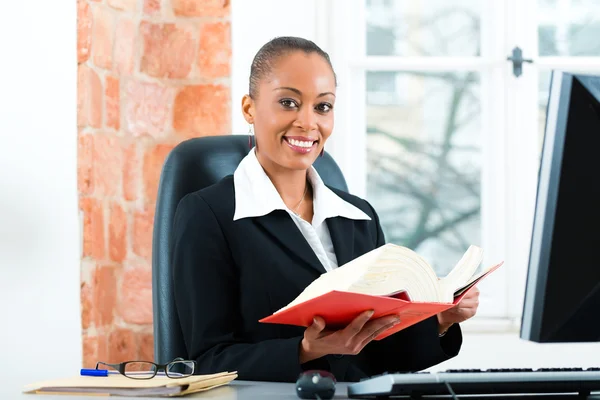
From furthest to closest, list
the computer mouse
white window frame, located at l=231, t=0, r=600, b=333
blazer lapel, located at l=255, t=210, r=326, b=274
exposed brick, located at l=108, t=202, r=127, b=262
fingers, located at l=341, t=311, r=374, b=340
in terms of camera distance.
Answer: white window frame, located at l=231, t=0, r=600, b=333 < exposed brick, located at l=108, t=202, r=127, b=262 < blazer lapel, located at l=255, t=210, r=326, b=274 < fingers, located at l=341, t=311, r=374, b=340 < the computer mouse

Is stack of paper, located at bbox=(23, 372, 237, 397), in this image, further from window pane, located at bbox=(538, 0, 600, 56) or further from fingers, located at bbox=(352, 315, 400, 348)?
window pane, located at bbox=(538, 0, 600, 56)

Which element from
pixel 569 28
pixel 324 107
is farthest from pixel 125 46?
pixel 569 28

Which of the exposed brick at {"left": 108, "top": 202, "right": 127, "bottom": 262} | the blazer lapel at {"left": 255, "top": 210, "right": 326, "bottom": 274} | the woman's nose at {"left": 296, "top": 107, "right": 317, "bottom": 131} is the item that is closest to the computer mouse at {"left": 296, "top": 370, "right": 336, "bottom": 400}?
the blazer lapel at {"left": 255, "top": 210, "right": 326, "bottom": 274}

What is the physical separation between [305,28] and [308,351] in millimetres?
1592

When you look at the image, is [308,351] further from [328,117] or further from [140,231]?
[140,231]

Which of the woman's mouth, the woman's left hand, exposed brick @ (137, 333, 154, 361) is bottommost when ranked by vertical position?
exposed brick @ (137, 333, 154, 361)

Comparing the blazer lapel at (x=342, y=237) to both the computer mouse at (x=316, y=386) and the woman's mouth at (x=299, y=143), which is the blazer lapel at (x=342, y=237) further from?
the computer mouse at (x=316, y=386)

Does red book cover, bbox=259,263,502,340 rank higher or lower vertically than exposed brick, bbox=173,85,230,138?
lower

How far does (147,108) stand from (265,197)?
991 millimetres

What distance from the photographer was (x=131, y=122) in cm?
243

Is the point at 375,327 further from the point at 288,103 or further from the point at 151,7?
the point at 151,7

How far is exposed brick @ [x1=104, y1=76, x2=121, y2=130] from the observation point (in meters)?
2.34

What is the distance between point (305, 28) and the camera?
2.58m

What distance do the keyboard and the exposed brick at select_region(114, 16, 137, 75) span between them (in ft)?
5.70
